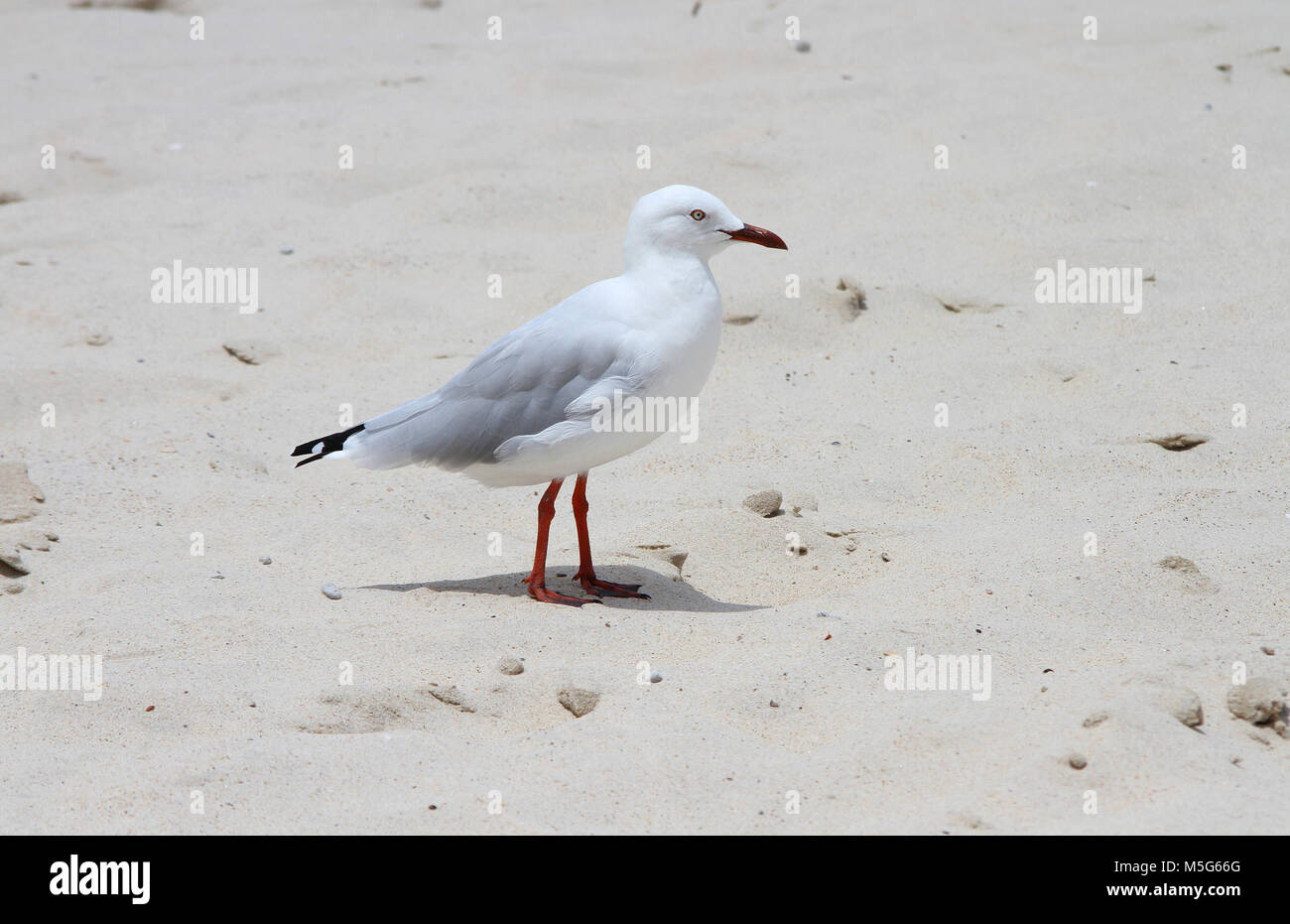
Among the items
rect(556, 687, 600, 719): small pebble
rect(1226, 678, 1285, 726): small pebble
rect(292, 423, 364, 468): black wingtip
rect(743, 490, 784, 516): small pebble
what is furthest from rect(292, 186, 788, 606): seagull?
rect(1226, 678, 1285, 726): small pebble

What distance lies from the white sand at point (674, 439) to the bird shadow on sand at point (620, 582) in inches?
1.1

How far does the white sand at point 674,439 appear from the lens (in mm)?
3457

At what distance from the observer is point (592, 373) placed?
177 inches

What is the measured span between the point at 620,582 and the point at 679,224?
47.9 inches

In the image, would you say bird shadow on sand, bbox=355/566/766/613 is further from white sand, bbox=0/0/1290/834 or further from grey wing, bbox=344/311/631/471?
grey wing, bbox=344/311/631/471

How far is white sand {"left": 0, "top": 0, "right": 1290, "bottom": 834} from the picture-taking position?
3457 millimetres

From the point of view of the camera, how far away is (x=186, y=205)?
8039 mm

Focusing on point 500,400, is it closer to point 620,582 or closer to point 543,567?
point 543,567

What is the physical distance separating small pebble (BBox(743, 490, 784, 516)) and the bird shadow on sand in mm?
480

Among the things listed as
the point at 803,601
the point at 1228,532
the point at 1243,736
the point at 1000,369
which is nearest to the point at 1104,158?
the point at 1000,369

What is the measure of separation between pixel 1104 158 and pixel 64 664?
6.27 meters

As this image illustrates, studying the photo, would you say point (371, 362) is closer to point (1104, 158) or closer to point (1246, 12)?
point (1104, 158)

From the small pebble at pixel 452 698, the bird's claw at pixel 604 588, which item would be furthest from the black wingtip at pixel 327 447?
the small pebble at pixel 452 698
